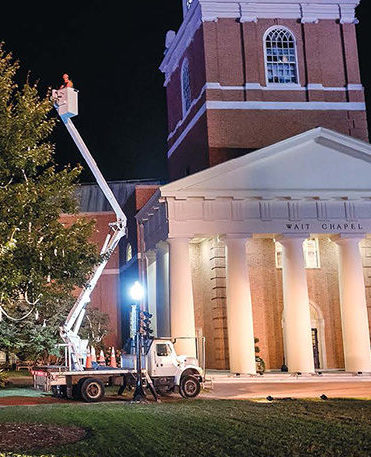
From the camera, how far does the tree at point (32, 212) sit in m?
14.6

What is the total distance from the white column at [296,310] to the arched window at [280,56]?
445 inches

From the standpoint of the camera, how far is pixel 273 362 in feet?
107

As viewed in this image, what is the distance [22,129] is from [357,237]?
19.1m

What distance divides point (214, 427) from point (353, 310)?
56.4 feet

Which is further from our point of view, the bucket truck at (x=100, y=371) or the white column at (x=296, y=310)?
the white column at (x=296, y=310)

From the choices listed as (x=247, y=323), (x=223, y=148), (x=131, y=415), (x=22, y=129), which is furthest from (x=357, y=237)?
(x=22, y=129)

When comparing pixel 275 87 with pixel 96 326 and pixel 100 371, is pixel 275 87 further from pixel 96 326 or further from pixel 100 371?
pixel 100 371

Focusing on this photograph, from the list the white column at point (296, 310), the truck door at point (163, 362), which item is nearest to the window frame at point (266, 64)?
the white column at point (296, 310)

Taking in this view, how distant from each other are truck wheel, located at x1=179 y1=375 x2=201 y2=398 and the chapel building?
652cm

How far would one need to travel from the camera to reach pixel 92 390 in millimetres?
20641

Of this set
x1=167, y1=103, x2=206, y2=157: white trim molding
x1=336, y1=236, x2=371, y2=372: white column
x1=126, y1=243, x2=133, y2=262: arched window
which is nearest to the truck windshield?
x1=336, y1=236, x2=371, y2=372: white column

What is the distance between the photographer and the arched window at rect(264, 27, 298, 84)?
122ft

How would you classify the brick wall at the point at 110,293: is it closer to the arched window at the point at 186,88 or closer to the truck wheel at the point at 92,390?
the arched window at the point at 186,88

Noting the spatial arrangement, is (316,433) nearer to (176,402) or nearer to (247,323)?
(176,402)
